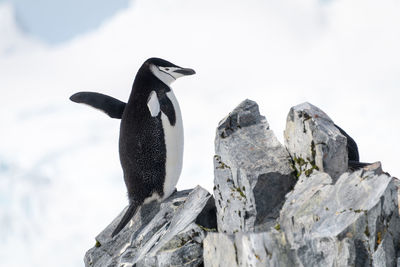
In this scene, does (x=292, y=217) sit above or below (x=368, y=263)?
above

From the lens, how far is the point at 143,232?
8461 mm

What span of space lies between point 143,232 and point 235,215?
182 cm

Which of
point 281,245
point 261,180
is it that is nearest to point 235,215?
point 261,180

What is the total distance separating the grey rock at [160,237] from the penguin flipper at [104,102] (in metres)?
1.77

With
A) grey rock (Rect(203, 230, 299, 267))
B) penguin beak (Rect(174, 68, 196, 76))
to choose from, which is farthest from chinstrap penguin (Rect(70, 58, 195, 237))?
grey rock (Rect(203, 230, 299, 267))

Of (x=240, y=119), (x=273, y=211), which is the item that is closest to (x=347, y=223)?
(x=273, y=211)

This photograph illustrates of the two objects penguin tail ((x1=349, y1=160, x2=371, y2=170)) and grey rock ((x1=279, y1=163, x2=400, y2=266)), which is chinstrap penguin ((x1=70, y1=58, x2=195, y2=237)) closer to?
penguin tail ((x1=349, y1=160, x2=371, y2=170))

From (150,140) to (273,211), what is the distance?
2.54 m

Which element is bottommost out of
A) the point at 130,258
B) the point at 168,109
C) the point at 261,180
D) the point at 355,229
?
the point at 130,258

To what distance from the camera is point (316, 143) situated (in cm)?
688

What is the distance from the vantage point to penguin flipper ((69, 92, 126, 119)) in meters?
9.70

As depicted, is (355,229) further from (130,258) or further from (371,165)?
(130,258)

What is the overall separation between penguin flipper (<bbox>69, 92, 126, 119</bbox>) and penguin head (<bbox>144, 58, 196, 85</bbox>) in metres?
1.03

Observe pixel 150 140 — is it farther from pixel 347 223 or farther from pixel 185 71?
pixel 347 223
